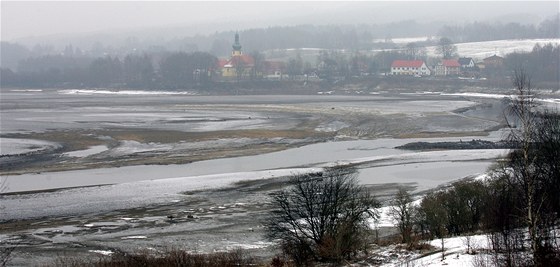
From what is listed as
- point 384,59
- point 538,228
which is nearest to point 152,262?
point 538,228

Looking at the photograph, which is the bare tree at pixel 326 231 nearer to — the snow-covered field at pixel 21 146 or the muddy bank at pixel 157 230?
the muddy bank at pixel 157 230

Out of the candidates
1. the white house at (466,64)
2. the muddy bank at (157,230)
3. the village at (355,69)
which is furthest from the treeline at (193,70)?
the muddy bank at (157,230)

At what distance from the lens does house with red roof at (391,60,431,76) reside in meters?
109

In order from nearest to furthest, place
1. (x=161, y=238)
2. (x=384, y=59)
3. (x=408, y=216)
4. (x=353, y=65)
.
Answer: (x=408, y=216)
(x=161, y=238)
(x=353, y=65)
(x=384, y=59)

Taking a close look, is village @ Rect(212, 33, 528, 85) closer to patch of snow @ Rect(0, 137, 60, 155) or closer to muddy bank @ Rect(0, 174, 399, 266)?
patch of snow @ Rect(0, 137, 60, 155)

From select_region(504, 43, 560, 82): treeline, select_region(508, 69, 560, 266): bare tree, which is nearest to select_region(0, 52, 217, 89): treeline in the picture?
select_region(504, 43, 560, 82): treeline

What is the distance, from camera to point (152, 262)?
15.5 metres

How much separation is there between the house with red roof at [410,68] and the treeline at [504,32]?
55.4 m

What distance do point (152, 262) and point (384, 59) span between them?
109m

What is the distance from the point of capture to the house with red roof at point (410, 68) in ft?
357

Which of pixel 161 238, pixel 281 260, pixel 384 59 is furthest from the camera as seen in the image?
pixel 384 59

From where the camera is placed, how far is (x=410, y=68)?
110 meters

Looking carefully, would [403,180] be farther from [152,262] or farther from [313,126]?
[313,126]

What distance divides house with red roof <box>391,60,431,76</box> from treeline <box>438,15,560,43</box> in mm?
55429
